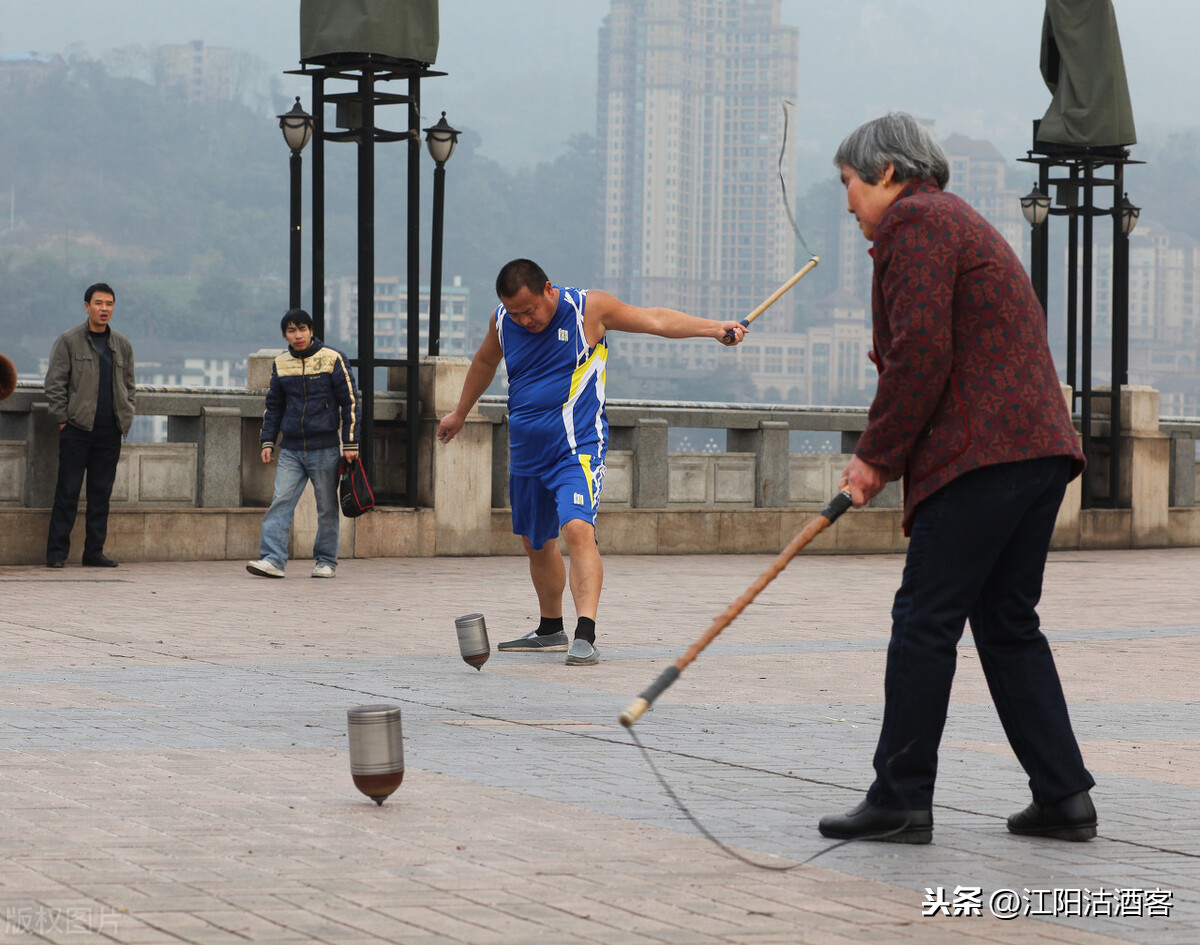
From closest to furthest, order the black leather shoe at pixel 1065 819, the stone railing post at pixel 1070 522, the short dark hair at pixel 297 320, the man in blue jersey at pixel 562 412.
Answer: the black leather shoe at pixel 1065 819 → the man in blue jersey at pixel 562 412 → the short dark hair at pixel 297 320 → the stone railing post at pixel 1070 522

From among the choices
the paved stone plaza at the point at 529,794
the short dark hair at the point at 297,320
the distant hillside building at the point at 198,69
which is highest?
the distant hillside building at the point at 198,69

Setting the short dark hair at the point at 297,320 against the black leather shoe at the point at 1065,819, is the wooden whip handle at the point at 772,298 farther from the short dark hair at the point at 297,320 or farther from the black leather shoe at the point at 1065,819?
the short dark hair at the point at 297,320

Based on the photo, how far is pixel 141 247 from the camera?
14062 cm

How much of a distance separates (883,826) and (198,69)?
7386 inches

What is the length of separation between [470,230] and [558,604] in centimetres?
14596

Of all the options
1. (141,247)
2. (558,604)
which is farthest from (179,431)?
(141,247)

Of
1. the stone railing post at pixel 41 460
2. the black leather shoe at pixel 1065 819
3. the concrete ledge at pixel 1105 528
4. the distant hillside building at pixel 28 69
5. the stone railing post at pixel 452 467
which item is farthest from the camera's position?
the distant hillside building at pixel 28 69

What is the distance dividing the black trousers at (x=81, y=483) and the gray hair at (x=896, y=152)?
1010 centimetres

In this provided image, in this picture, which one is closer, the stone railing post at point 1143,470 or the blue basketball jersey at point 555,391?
the blue basketball jersey at point 555,391

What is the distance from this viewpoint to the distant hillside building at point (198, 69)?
176875 mm

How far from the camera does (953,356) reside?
4941mm

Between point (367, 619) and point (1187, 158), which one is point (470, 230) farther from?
point (367, 619)

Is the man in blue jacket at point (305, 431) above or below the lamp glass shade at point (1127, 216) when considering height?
below

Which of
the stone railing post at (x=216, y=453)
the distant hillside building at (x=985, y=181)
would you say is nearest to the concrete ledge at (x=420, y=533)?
the stone railing post at (x=216, y=453)
